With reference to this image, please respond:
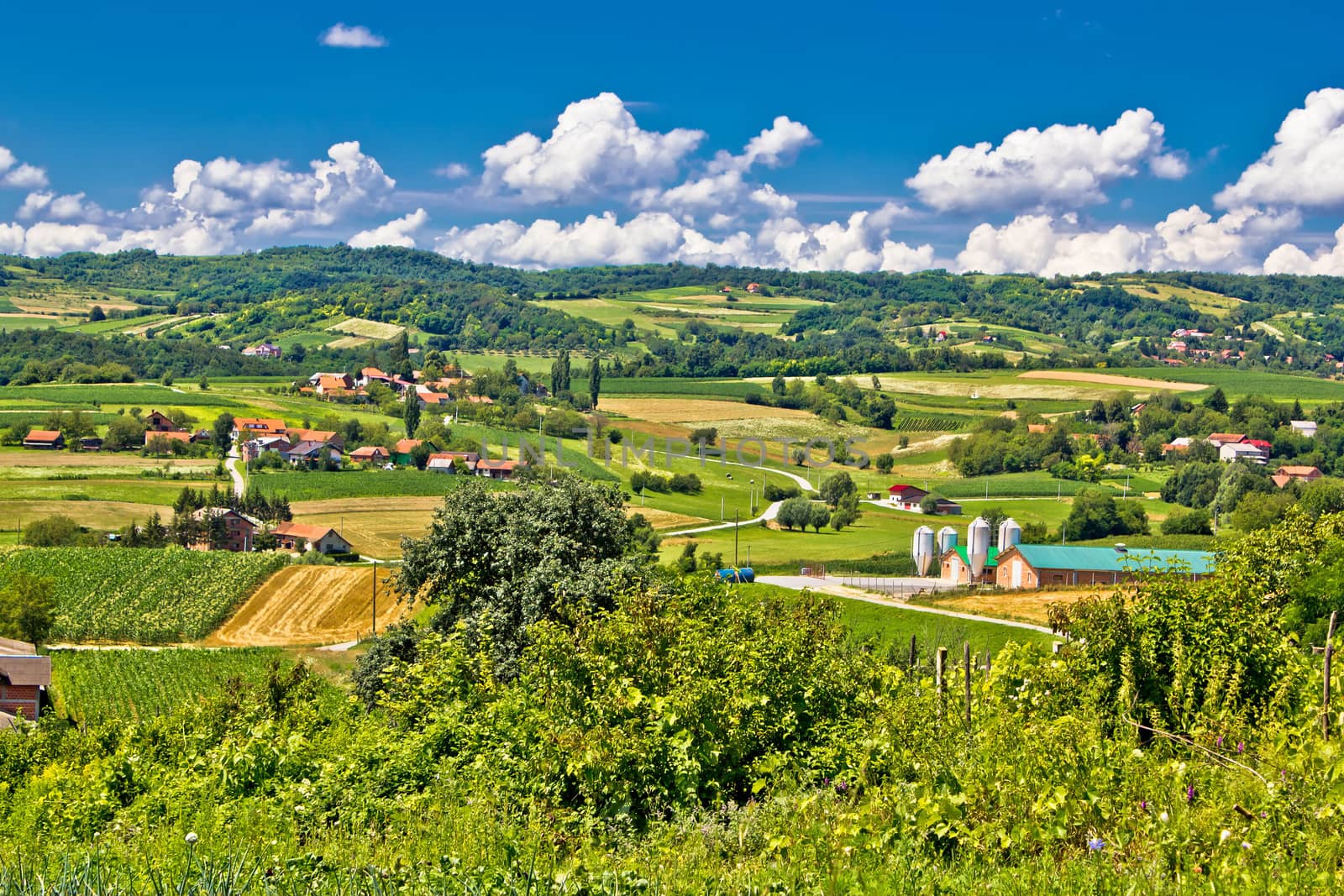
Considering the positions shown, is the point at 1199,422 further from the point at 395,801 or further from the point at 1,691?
the point at 395,801

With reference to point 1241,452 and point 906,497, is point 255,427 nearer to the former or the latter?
point 906,497

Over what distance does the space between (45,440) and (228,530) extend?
29.2 m

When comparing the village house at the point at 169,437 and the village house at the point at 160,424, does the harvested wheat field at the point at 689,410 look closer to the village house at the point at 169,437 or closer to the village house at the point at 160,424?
the village house at the point at 169,437

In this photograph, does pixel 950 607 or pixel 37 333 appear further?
pixel 37 333

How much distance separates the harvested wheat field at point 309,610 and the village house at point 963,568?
89.1ft

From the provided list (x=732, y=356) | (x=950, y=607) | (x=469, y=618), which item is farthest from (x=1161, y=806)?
(x=732, y=356)

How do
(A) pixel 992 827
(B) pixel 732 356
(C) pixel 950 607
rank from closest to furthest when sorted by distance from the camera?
→ (A) pixel 992 827, (C) pixel 950 607, (B) pixel 732 356

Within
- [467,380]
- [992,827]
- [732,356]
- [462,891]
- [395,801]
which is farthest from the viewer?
[732,356]

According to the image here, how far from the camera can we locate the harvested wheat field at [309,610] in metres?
48.0

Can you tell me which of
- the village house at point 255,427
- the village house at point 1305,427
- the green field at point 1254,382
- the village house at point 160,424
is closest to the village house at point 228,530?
the village house at point 255,427

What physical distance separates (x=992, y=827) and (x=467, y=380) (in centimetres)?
14057

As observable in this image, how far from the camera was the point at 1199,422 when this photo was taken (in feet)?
363

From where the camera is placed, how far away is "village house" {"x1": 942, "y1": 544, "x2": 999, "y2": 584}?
5512cm

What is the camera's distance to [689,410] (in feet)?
394
